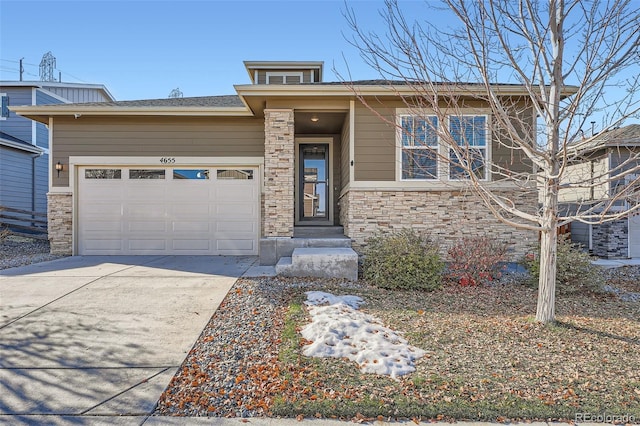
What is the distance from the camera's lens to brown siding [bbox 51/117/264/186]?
9.16 meters

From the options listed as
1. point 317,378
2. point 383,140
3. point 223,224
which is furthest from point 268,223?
point 317,378

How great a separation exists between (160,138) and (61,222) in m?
3.38

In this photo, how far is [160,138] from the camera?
9.20 metres

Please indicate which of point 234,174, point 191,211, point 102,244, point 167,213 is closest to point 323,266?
point 234,174

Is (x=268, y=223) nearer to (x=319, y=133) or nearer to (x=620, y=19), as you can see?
(x=319, y=133)

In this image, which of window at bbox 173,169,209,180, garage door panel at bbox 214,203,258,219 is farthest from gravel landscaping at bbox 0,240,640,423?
window at bbox 173,169,209,180

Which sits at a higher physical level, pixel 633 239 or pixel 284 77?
pixel 284 77

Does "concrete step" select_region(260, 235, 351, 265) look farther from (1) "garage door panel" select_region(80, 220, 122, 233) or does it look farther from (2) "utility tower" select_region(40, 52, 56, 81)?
(2) "utility tower" select_region(40, 52, 56, 81)

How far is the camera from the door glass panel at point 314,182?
1068 centimetres

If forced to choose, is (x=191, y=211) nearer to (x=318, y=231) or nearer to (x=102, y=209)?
(x=102, y=209)

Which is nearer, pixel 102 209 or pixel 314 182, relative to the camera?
pixel 102 209

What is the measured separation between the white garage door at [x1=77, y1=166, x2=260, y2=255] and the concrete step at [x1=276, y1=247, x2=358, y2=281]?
2963 mm

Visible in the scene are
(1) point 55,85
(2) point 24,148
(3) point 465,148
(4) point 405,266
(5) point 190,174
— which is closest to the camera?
(3) point 465,148

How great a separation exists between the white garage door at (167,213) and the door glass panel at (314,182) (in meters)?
1.93
